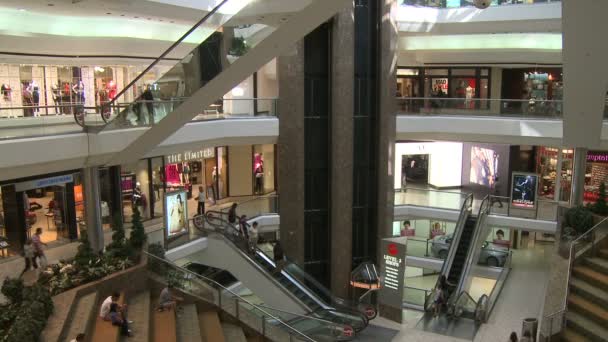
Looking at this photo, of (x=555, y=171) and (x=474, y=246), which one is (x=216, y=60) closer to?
(x=474, y=246)

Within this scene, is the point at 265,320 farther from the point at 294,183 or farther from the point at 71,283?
the point at 294,183

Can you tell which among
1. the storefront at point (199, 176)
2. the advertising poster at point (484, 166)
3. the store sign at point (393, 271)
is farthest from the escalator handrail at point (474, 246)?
the storefront at point (199, 176)

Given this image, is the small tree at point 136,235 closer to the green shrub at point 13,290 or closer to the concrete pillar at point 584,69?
the green shrub at point 13,290

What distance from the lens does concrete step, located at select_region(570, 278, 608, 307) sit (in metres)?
10.4

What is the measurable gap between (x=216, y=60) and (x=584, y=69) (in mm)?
5661

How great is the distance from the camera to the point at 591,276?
11.1 metres

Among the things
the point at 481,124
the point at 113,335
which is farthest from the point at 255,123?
the point at 113,335

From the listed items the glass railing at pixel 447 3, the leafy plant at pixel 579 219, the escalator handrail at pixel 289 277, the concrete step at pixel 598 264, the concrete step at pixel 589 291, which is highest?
the glass railing at pixel 447 3

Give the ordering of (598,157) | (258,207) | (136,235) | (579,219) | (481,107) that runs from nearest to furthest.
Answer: (136,235) → (579,219) → (258,207) → (481,107) → (598,157)

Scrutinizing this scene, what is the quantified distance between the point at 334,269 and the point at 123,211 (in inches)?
282

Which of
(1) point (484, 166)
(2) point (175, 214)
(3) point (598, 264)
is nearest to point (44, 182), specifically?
(2) point (175, 214)

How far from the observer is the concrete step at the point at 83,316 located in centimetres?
977

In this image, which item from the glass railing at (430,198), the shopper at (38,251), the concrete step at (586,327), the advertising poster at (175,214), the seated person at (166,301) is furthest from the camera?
the glass railing at (430,198)

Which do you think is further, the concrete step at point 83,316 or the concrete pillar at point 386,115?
the concrete pillar at point 386,115
